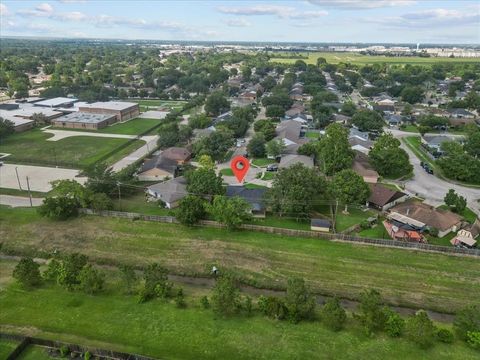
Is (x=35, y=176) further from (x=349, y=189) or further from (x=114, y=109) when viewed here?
(x=349, y=189)

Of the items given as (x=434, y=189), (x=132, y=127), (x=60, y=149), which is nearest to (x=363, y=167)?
(x=434, y=189)

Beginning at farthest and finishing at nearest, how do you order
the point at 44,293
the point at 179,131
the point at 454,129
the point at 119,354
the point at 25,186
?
the point at 454,129 < the point at 179,131 < the point at 25,186 < the point at 44,293 < the point at 119,354

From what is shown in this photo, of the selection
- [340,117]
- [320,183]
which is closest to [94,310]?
[320,183]

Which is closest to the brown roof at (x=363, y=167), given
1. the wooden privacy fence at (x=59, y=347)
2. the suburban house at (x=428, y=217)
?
the suburban house at (x=428, y=217)

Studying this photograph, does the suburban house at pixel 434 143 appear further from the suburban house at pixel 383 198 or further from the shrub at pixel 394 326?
the shrub at pixel 394 326

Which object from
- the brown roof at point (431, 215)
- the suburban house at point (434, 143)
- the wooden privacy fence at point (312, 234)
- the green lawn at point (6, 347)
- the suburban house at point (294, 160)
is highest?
the suburban house at point (434, 143)

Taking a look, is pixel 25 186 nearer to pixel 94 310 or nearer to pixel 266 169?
pixel 94 310
